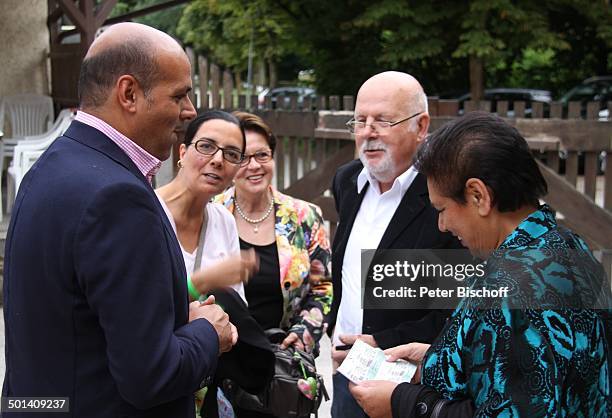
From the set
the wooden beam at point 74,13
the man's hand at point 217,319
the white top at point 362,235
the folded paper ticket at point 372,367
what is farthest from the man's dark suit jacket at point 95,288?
the wooden beam at point 74,13

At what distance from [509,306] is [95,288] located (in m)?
0.94

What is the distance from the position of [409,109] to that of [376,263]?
639mm

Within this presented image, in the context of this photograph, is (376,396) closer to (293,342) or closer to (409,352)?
(409,352)

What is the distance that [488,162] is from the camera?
1921 millimetres

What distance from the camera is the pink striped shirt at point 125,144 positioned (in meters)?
1.84

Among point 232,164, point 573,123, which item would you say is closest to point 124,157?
point 232,164

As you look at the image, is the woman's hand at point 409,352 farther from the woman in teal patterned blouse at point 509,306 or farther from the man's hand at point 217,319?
the man's hand at point 217,319

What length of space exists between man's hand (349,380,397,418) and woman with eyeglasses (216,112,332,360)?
1.06 metres

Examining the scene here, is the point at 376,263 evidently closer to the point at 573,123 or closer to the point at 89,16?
the point at 573,123

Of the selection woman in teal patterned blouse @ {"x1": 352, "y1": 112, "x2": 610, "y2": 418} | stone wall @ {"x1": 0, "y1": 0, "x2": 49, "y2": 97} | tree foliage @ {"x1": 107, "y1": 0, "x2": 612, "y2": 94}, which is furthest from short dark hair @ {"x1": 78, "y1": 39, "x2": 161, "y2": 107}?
tree foliage @ {"x1": 107, "y1": 0, "x2": 612, "y2": 94}

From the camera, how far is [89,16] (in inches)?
385

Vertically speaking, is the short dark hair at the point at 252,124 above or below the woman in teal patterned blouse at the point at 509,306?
above

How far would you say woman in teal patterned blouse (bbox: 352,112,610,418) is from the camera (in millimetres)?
1727

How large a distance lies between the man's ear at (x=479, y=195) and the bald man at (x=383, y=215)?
2.90 ft
